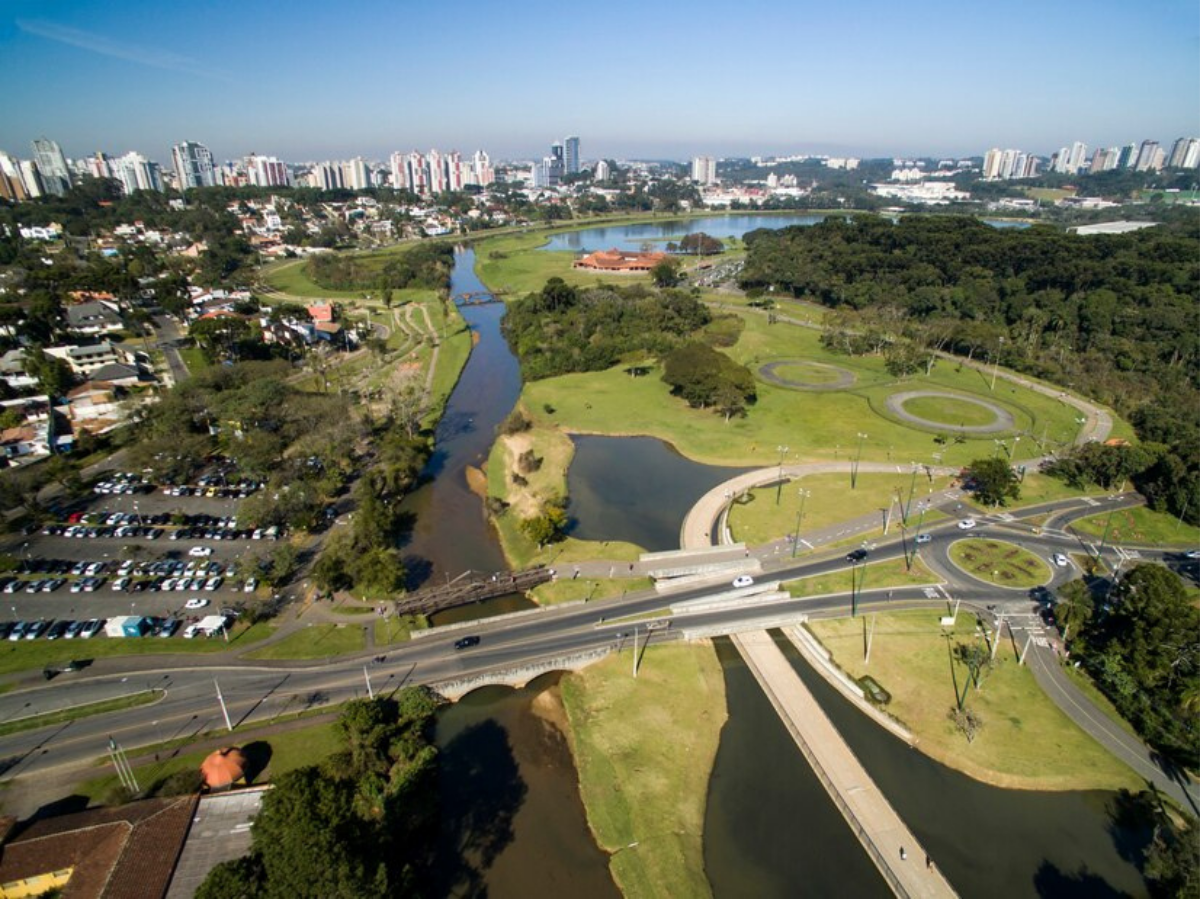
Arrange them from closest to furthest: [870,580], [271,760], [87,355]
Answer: [271,760], [870,580], [87,355]

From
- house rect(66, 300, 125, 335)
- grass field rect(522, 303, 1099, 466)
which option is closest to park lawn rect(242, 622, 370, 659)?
grass field rect(522, 303, 1099, 466)

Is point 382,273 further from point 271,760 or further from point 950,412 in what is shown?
point 271,760

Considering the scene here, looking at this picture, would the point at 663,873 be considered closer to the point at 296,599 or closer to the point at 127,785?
the point at 127,785

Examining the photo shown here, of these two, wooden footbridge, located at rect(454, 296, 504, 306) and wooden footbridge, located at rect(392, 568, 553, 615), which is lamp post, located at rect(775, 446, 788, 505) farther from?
wooden footbridge, located at rect(454, 296, 504, 306)

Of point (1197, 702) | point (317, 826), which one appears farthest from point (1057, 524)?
point (317, 826)

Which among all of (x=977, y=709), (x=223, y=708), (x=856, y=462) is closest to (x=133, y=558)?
(x=223, y=708)

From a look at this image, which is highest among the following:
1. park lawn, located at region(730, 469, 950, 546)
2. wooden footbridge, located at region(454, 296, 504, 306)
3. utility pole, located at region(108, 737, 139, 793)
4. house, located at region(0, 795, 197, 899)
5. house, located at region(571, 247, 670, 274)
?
house, located at region(571, 247, 670, 274)
